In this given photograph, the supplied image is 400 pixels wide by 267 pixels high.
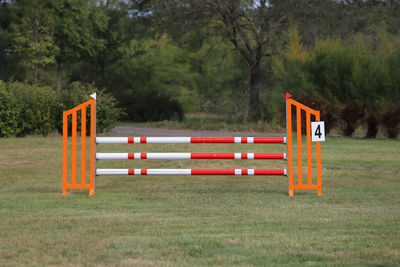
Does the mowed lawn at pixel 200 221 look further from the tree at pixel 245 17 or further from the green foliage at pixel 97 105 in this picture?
the tree at pixel 245 17

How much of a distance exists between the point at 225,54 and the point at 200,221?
96.7 ft

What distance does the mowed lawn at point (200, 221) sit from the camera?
552cm

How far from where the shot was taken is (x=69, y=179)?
12328mm

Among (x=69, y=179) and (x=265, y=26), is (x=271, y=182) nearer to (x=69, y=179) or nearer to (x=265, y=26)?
(x=69, y=179)

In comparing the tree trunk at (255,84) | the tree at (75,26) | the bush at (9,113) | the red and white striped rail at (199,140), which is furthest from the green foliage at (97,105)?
the tree at (75,26)

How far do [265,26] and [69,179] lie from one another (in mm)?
24492

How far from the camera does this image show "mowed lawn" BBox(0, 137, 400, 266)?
5.52 metres

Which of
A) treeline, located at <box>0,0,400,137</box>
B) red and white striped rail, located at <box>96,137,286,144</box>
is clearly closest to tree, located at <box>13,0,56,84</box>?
treeline, located at <box>0,0,400,137</box>

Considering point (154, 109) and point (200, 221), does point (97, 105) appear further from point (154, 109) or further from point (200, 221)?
point (154, 109)

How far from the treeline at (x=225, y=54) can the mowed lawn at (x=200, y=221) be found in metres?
11.1

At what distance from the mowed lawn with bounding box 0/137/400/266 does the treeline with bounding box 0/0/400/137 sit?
11.1m

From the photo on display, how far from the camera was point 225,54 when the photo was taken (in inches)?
1425

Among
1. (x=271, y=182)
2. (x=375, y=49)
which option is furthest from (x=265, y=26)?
(x=271, y=182)

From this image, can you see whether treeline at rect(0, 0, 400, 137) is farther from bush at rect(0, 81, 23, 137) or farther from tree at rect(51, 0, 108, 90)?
bush at rect(0, 81, 23, 137)
